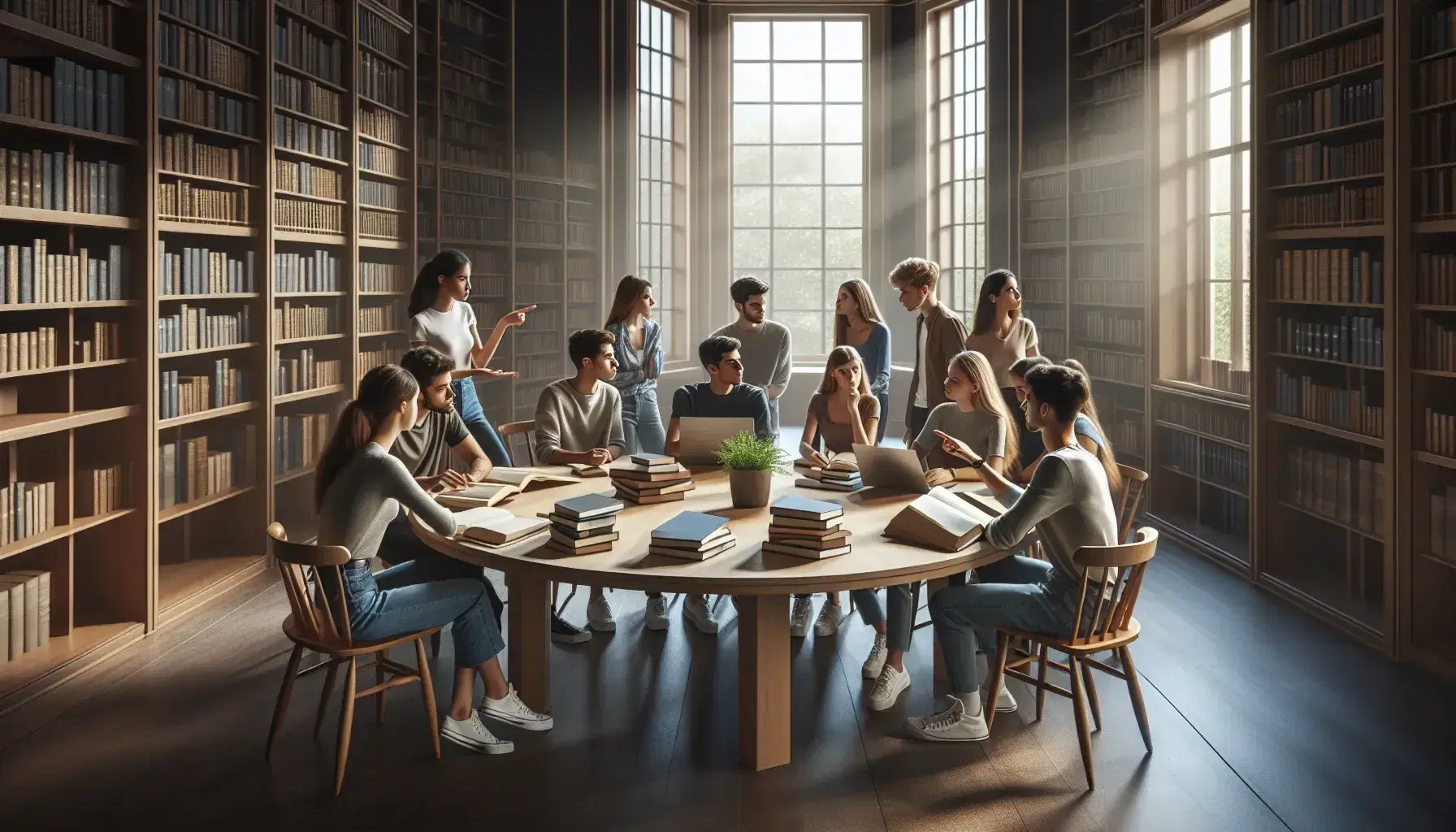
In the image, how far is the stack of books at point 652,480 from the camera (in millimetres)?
3943

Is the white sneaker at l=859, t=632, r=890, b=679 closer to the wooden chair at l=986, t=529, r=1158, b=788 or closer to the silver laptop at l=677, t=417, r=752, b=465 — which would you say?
the wooden chair at l=986, t=529, r=1158, b=788

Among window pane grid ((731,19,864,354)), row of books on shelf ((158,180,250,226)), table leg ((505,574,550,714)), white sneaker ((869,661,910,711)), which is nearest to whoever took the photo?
table leg ((505,574,550,714))

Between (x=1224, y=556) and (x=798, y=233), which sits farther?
(x=798, y=233)

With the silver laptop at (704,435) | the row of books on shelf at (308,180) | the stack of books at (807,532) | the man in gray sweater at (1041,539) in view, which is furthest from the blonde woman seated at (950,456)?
the row of books on shelf at (308,180)

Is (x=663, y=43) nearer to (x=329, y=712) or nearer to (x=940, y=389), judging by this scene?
(x=940, y=389)

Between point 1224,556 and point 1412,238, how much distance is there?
2137 millimetres

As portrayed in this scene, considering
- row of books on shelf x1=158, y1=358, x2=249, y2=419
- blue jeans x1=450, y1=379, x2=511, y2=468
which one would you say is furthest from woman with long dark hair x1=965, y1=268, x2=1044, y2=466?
row of books on shelf x1=158, y1=358, x2=249, y2=419

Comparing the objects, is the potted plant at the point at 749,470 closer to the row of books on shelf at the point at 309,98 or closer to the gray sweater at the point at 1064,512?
the gray sweater at the point at 1064,512

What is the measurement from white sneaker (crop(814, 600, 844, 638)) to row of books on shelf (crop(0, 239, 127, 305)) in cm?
317

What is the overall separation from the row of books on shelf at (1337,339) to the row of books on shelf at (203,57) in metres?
5.33

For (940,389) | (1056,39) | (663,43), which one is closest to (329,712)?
(940,389)

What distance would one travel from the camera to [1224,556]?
19.9 ft

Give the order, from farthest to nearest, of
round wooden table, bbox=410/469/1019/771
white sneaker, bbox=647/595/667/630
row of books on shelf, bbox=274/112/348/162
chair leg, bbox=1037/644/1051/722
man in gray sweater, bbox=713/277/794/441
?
1. row of books on shelf, bbox=274/112/348/162
2. man in gray sweater, bbox=713/277/794/441
3. white sneaker, bbox=647/595/667/630
4. chair leg, bbox=1037/644/1051/722
5. round wooden table, bbox=410/469/1019/771

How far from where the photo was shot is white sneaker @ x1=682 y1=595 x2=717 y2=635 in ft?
15.6
